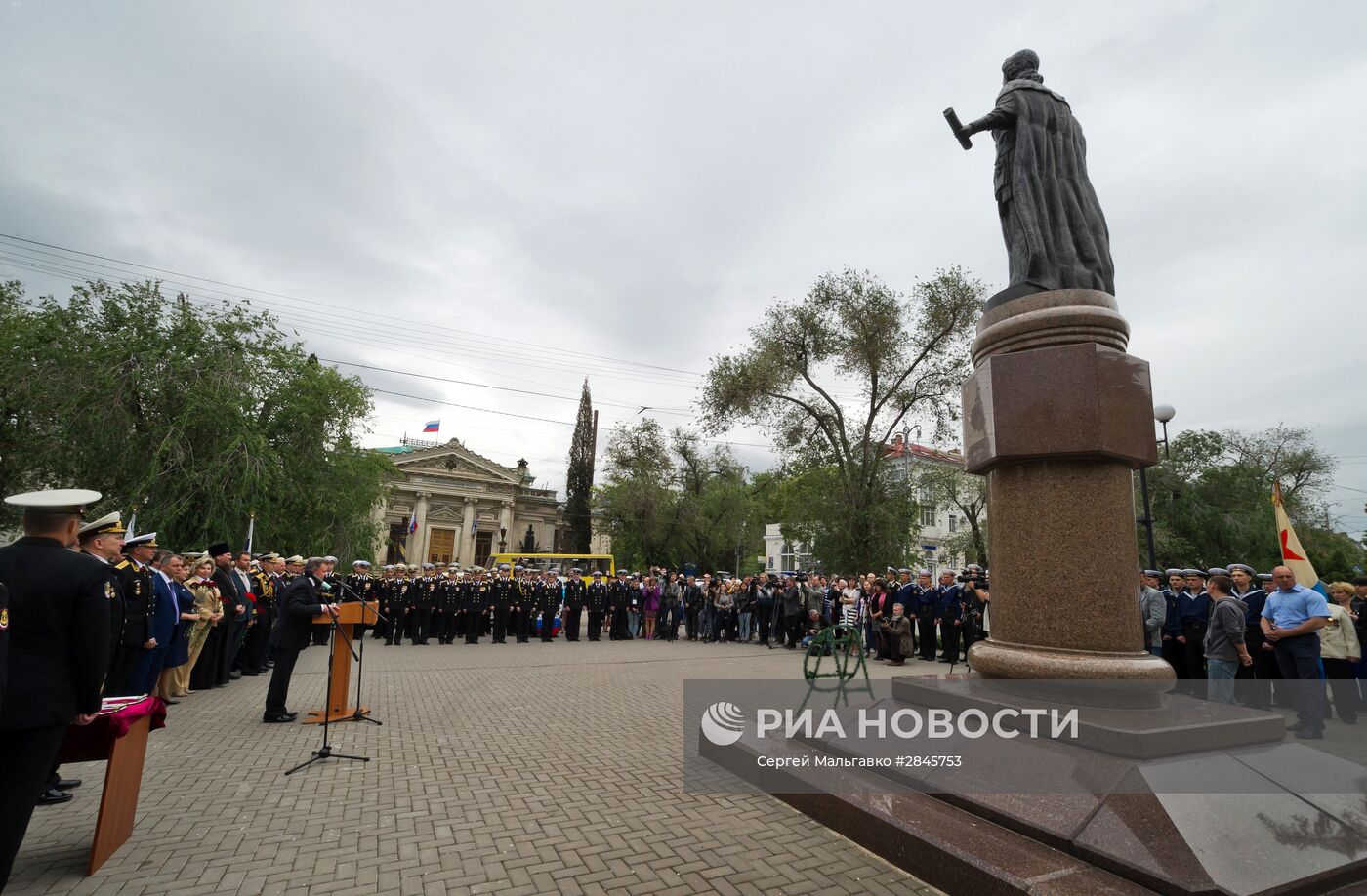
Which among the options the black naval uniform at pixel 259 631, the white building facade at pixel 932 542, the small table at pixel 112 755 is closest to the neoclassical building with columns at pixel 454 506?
the white building facade at pixel 932 542

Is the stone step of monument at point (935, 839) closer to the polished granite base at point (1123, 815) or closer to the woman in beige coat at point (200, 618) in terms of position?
the polished granite base at point (1123, 815)

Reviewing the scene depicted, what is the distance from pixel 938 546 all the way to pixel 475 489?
43.0 m

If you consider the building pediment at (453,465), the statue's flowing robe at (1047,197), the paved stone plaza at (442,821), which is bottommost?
the paved stone plaza at (442,821)

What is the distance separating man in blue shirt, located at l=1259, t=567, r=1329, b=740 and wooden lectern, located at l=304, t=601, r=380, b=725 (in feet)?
31.1

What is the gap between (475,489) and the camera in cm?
6450

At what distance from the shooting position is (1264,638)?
24.9 feet

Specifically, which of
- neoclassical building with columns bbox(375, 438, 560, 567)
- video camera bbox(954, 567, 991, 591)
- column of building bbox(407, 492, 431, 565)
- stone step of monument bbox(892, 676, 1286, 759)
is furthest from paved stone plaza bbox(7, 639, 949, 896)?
column of building bbox(407, 492, 431, 565)

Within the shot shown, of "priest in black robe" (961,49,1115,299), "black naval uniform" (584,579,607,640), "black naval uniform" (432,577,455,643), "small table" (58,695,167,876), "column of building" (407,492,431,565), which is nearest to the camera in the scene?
"small table" (58,695,167,876)

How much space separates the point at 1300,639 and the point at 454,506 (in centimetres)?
6340

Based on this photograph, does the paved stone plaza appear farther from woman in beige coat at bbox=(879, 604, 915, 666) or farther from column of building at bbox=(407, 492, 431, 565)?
column of building at bbox=(407, 492, 431, 565)

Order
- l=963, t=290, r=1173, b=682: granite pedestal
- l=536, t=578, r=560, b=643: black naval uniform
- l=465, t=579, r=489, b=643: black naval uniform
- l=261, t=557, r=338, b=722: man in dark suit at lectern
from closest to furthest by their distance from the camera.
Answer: l=963, t=290, r=1173, b=682: granite pedestal, l=261, t=557, r=338, b=722: man in dark suit at lectern, l=465, t=579, r=489, b=643: black naval uniform, l=536, t=578, r=560, b=643: black naval uniform

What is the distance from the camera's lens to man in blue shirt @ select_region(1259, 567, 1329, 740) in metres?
6.72

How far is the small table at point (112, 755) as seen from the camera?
12.1 feet

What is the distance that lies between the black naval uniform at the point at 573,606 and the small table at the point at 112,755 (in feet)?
51.2
